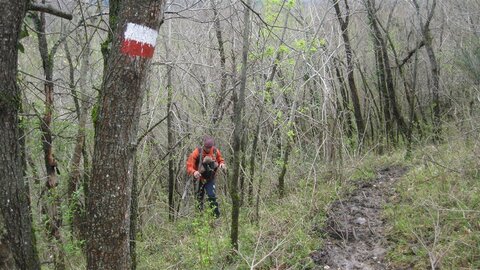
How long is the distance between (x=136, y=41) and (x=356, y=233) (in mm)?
3638

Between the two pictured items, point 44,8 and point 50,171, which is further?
point 50,171

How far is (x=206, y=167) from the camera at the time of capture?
8031 mm

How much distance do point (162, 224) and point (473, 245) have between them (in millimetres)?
5652

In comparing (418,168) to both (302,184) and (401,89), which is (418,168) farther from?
(401,89)

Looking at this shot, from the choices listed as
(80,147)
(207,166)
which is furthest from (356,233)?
(80,147)

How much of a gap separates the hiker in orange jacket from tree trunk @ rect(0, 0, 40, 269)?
5202mm

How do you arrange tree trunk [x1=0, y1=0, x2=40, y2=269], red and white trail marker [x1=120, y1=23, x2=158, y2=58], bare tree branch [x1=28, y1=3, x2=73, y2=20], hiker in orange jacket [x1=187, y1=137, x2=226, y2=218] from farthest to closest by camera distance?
1. hiker in orange jacket [x1=187, y1=137, x2=226, y2=218]
2. bare tree branch [x1=28, y1=3, x2=73, y2=20]
3. red and white trail marker [x1=120, y1=23, x2=158, y2=58]
4. tree trunk [x1=0, y1=0, x2=40, y2=269]

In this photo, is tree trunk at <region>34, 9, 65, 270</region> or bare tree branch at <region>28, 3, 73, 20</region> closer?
bare tree branch at <region>28, 3, 73, 20</region>

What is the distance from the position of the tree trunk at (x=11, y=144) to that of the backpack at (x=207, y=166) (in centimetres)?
534

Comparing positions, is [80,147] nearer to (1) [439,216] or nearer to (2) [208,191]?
(2) [208,191]

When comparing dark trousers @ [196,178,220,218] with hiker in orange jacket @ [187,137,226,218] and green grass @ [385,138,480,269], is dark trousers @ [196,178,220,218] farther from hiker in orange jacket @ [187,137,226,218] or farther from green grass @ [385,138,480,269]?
green grass @ [385,138,480,269]

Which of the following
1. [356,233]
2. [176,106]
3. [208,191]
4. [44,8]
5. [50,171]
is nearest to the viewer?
[44,8]

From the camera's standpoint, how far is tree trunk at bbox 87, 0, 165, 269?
2.58 meters

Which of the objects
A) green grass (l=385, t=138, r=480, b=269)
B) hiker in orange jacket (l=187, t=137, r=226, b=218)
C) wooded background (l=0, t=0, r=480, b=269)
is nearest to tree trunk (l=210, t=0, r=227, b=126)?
wooded background (l=0, t=0, r=480, b=269)
